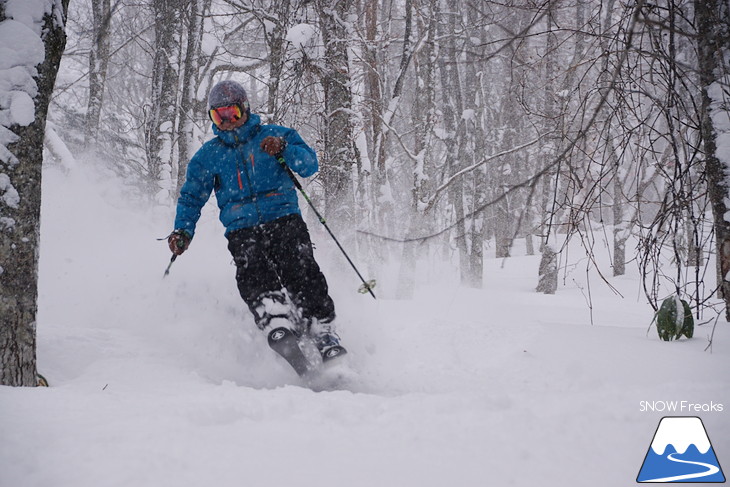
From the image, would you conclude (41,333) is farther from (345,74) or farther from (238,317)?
(345,74)

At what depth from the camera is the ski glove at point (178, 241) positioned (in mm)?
3512

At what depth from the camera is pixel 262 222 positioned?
357cm

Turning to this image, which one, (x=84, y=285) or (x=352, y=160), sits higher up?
(x=352, y=160)

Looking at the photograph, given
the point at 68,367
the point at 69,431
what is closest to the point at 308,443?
the point at 69,431

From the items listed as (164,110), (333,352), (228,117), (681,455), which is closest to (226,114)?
(228,117)

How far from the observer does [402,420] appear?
199 centimetres

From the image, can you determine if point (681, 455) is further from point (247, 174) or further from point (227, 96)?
point (227, 96)

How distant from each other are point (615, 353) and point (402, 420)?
1.88 m

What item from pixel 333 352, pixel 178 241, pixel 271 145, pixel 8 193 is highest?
pixel 271 145

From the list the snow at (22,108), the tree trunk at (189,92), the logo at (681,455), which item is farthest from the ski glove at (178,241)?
the tree trunk at (189,92)

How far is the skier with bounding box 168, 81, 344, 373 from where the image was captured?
350 centimetres

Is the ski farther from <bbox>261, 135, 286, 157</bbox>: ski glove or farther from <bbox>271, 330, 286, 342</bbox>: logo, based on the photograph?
<bbox>261, 135, 286, 157</bbox>: ski glove

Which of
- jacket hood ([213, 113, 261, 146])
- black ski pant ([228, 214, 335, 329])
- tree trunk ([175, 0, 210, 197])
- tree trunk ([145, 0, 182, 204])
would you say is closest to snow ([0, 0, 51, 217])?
jacket hood ([213, 113, 261, 146])

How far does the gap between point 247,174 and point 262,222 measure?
36 centimetres
